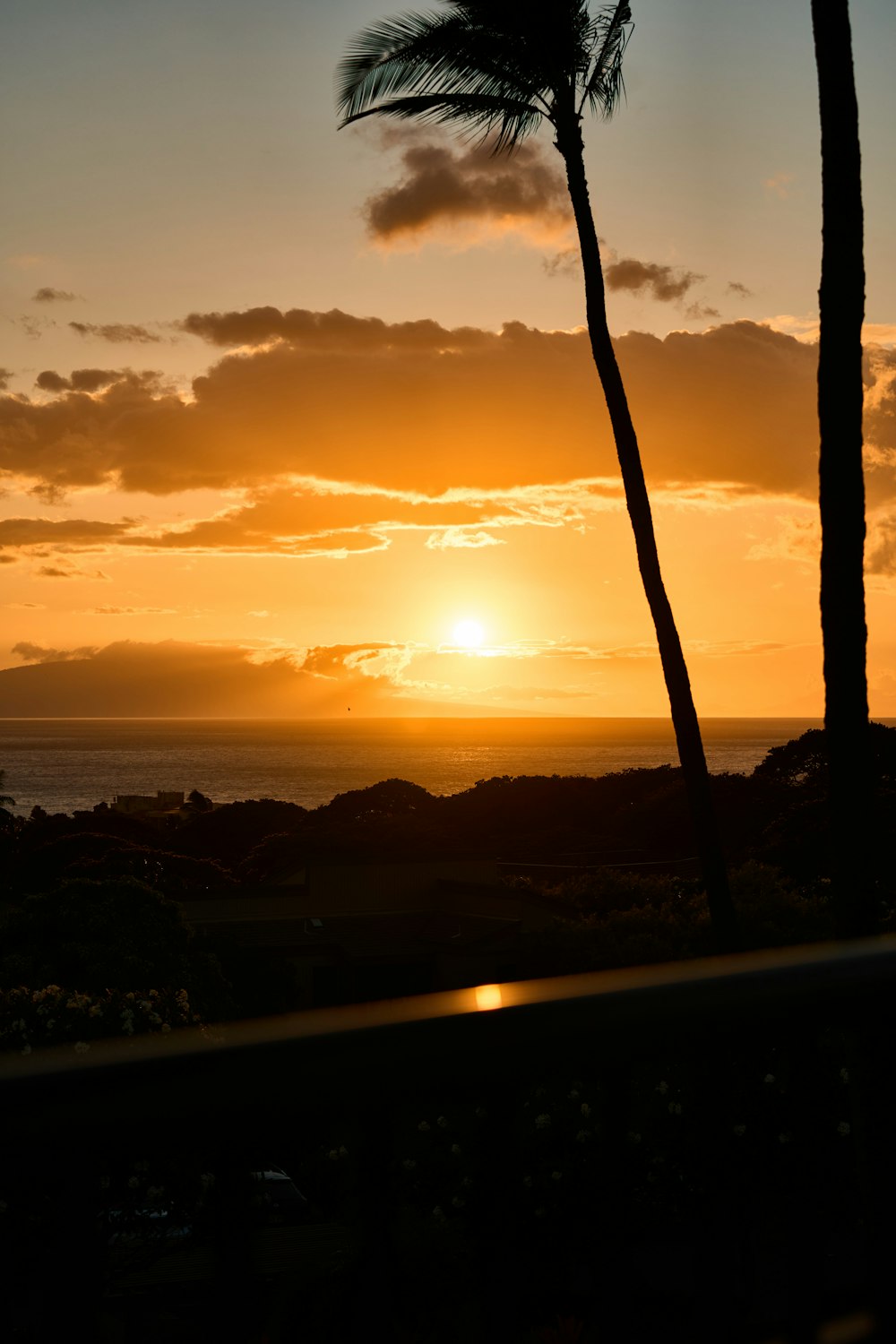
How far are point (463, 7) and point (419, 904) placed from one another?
80.3ft

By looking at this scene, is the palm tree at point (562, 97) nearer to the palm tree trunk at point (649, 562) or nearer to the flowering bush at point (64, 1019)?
the palm tree trunk at point (649, 562)

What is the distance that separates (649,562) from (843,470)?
19.7 ft

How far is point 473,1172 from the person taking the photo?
1.72 meters

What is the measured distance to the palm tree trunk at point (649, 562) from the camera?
44.6ft

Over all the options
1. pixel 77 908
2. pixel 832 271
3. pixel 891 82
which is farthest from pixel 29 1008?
pixel 891 82

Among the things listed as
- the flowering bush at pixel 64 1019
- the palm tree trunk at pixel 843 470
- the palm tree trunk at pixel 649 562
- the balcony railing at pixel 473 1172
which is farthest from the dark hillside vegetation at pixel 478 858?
the balcony railing at pixel 473 1172

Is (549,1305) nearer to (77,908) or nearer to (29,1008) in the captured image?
(29,1008)

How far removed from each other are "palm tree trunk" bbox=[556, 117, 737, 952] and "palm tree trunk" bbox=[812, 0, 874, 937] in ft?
16.0

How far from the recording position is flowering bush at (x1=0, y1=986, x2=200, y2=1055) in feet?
46.4

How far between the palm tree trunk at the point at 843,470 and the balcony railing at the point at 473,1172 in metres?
6.25

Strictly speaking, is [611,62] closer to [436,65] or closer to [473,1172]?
[436,65]

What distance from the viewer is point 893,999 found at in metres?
1.86

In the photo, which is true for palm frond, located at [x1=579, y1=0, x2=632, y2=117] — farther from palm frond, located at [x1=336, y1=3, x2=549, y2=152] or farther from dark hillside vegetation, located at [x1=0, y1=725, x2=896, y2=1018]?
dark hillside vegetation, located at [x1=0, y1=725, x2=896, y2=1018]

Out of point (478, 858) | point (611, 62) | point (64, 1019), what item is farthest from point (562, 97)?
point (478, 858)
